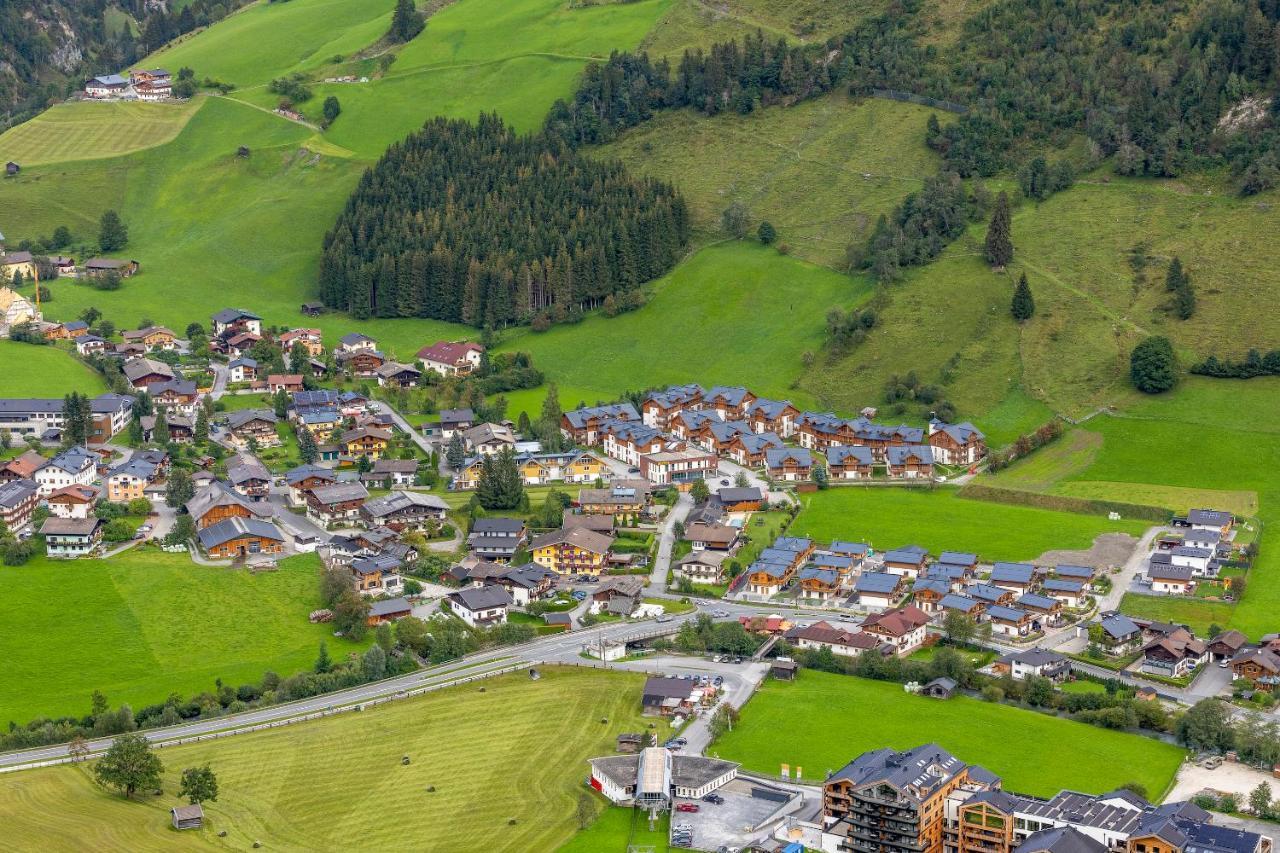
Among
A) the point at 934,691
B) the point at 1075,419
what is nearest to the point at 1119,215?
the point at 1075,419

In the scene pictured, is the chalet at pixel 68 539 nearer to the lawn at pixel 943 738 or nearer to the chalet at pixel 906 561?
the lawn at pixel 943 738

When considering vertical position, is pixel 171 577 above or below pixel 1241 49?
below

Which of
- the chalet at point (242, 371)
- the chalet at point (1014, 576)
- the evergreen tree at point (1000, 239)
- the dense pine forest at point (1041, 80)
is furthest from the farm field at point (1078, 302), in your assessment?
the chalet at point (242, 371)

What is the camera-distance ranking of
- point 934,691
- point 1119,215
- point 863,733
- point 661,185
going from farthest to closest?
1. point 661,185
2. point 1119,215
3. point 934,691
4. point 863,733

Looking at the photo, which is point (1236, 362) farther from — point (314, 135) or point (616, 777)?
point (314, 135)

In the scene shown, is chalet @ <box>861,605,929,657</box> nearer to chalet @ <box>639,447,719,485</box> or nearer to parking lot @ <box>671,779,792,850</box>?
parking lot @ <box>671,779,792,850</box>

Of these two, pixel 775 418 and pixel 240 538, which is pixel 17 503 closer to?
pixel 240 538

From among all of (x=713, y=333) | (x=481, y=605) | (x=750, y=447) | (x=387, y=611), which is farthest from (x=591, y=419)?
(x=387, y=611)
